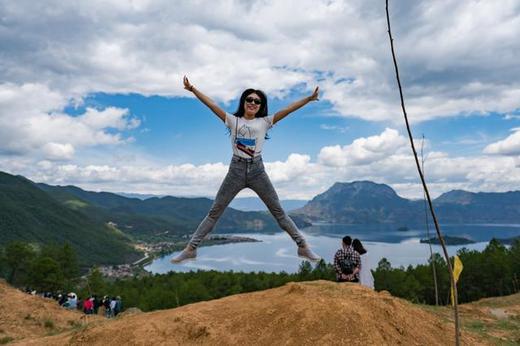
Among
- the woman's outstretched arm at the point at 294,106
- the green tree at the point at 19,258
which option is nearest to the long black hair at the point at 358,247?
Result: the woman's outstretched arm at the point at 294,106

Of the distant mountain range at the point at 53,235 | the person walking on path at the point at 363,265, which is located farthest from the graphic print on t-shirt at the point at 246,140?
the distant mountain range at the point at 53,235

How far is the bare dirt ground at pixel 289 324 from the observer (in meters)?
8.34

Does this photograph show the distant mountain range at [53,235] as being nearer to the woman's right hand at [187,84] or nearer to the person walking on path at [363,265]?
the person walking on path at [363,265]

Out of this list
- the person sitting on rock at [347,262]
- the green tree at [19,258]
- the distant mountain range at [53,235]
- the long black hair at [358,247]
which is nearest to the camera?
the person sitting on rock at [347,262]

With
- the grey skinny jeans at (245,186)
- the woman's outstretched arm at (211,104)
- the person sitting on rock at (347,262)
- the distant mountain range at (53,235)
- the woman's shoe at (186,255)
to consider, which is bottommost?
the distant mountain range at (53,235)

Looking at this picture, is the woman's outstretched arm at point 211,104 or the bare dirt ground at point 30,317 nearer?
the woman's outstretched arm at point 211,104

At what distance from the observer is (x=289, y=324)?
337 inches

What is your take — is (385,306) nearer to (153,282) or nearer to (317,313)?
(317,313)

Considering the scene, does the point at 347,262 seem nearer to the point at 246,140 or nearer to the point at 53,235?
the point at 246,140

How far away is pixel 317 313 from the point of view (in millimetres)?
8734

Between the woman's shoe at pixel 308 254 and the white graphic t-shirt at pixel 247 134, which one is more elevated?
the white graphic t-shirt at pixel 247 134

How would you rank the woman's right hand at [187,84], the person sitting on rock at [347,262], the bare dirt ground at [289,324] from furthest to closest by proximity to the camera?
the person sitting on rock at [347,262]
the bare dirt ground at [289,324]
the woman's right hand at [187,84]

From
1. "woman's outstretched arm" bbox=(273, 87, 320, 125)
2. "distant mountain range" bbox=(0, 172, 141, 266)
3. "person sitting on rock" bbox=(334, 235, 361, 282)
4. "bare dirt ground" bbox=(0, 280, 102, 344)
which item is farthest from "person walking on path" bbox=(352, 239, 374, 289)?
"distant mountain range" bbox=(0, 172, 141, 266)

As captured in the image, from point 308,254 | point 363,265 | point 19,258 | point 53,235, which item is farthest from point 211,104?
point 53,235
